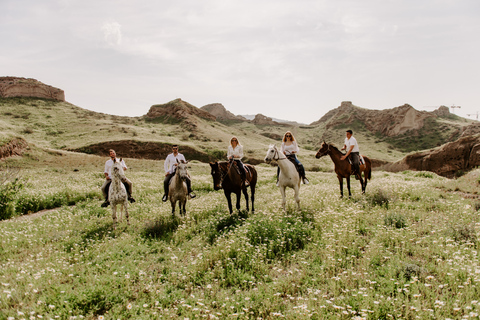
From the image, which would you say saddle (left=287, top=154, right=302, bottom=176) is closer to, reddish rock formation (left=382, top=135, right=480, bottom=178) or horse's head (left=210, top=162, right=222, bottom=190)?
horse's head (left=210, top=162, right=222, bottom=190)

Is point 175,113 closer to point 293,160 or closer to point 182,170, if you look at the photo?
point 293,160

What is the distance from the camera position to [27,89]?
113000 mm

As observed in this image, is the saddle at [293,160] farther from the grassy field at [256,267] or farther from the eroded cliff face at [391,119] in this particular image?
the eroded cliff face at [391,119]

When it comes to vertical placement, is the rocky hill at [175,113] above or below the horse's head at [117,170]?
above

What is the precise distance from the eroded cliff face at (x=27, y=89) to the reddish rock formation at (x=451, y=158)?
463 feet

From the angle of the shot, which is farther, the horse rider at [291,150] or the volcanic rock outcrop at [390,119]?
the volcanic rock outcrop at [390,119]

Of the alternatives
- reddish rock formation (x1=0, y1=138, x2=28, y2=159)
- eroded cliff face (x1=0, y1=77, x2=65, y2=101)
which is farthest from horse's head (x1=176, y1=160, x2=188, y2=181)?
eroded cliff face (x1=0, y1=77, x2=65, y2=101)

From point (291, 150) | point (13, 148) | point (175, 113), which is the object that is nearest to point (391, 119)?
point (175, 113)

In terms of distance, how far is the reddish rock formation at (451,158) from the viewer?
27.5 meters

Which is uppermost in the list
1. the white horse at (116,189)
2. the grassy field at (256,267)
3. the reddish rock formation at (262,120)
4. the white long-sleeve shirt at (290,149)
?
the reddish rock formation at (262,120)

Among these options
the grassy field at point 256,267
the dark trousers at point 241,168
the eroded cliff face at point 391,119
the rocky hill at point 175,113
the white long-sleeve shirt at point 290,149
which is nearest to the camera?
the grassy field at point 256,267

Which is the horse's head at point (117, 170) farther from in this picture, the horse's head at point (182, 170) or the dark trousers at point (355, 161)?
the dark trousers at point (355, 161)

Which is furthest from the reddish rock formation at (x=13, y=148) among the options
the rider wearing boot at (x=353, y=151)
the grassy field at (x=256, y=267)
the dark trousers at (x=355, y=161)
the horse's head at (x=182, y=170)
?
the dark trousers at (x=355, y=161)

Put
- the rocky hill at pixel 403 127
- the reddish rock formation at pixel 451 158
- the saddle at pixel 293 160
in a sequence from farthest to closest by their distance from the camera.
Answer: the rocky hill at pixel 403 127 < the reddish rock formation at pixel 451 158 < the saddle at pixel 293 160
